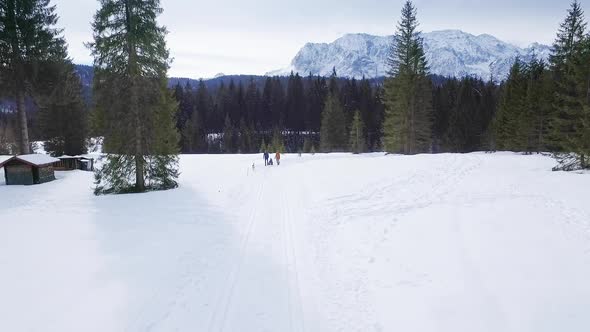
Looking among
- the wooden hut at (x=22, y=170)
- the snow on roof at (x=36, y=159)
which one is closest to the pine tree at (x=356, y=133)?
the snow on roof at (x=36, y=159)

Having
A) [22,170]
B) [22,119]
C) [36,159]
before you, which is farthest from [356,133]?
[22,170]

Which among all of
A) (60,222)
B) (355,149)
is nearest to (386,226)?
(60,222)

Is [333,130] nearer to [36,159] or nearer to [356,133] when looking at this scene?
[356,133]

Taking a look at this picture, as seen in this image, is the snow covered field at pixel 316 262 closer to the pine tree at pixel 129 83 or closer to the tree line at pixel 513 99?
the pine tree at pixel 129 83

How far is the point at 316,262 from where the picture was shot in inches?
360

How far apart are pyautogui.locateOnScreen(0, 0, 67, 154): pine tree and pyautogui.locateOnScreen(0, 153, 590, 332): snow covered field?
12.9 metres

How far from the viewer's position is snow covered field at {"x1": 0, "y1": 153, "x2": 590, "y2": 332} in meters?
6.43

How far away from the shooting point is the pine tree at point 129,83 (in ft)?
60.4

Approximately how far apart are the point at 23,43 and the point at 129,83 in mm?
12385

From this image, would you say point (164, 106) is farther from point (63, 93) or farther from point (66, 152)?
point (66, 152)

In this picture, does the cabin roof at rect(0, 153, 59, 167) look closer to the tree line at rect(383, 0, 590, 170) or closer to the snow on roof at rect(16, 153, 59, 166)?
the snow on roof at rect(16, 153, 59, 166)

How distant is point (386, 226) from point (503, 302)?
16.3ft

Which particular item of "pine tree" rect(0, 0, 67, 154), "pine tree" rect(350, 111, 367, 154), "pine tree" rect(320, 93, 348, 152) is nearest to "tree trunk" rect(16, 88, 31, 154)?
"pine tree" rect(0, 0, 67, 154)

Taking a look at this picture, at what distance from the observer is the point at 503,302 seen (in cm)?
643
